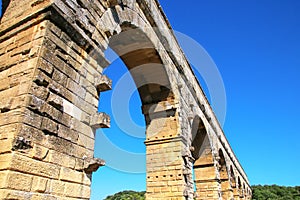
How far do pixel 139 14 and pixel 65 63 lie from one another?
3.32 m

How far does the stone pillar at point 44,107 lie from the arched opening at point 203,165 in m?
7.43

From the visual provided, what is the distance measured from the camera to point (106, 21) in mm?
4254

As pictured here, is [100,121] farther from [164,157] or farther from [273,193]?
[273,193]

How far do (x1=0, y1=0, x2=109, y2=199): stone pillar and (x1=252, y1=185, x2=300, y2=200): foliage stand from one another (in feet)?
167

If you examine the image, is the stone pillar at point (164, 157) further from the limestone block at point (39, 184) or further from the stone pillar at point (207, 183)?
the limestone block at point (39, 184)

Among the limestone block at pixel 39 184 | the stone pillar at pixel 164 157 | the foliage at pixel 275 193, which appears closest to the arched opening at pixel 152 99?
the stone pillar at pixel 164 157

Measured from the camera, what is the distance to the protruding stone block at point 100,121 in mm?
3396

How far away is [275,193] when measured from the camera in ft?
181

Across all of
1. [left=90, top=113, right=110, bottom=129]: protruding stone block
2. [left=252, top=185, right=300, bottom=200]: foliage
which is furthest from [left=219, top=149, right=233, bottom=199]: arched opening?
[left=252, top=185, right=300, bottom=200]: foliage

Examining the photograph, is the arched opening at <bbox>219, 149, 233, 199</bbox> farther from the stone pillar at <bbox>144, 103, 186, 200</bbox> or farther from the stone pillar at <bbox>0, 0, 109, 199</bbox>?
the stone pillar at <bbox>0, 0, 109, 199</bbox>

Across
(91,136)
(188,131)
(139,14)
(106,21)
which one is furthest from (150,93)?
(91,136)

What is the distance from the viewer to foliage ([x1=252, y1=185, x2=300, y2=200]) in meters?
47.5

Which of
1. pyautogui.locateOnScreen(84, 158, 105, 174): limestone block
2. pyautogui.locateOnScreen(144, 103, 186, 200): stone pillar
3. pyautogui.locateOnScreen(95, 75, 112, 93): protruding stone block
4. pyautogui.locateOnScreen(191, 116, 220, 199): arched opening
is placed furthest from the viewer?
pyautogui.locateOnScreen(191, 116, 220, 199): arched opening

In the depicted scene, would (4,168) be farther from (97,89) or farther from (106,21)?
(106,21)
